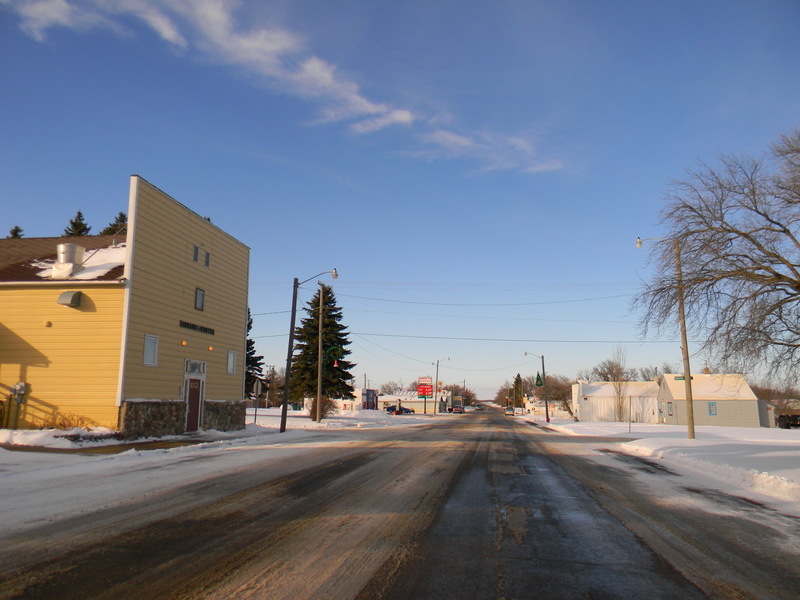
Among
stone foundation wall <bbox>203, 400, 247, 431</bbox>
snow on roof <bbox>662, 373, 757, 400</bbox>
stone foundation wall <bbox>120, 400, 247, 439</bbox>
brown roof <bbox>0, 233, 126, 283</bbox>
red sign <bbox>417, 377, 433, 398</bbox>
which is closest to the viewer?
stone foundation wall <bbox>120, 400, 247, 439</bbox>

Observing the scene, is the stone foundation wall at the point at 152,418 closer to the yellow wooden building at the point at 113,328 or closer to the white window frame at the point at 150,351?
the yellow wooden building at the point at 113,328

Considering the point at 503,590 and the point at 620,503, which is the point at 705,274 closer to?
the point at 620,503

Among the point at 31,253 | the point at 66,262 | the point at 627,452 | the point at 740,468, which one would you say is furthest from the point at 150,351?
the point at 740,468

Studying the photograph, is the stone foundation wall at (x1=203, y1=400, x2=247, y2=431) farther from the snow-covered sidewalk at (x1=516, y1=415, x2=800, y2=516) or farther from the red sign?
the red sign

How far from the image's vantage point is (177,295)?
71.2 ft

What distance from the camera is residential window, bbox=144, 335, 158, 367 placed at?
770 inches

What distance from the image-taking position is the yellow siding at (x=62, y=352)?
1817 centimetres

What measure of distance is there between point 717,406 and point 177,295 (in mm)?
50693

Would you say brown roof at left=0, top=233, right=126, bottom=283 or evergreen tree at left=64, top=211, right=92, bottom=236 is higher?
evergreen tree at left=64, top=211, right=92, bottom=236

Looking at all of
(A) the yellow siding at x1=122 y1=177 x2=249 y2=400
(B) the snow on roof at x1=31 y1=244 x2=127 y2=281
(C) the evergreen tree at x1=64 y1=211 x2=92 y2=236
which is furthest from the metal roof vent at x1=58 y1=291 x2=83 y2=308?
(C) the evergreen tree at x1=64 y1=211 x2=92 y2=236

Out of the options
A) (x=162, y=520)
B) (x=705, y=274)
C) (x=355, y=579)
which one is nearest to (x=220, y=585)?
(x=355, y=579)

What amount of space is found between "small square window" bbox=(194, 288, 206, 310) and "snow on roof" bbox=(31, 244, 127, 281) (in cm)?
329

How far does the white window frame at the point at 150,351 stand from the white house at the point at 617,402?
169 feet

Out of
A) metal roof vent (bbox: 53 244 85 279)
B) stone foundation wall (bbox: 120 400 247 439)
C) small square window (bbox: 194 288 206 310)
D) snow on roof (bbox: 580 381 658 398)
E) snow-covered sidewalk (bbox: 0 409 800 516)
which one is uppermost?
metal roof vent (bbox: 53 244 85 279)
